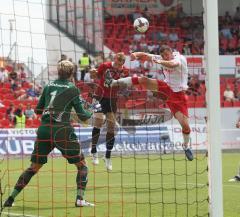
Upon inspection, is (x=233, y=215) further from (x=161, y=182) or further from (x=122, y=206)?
(x=161, y=182)

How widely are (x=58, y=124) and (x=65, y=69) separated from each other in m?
0.82

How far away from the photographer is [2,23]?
9.98 meters

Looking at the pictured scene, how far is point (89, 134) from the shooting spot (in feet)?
78.2

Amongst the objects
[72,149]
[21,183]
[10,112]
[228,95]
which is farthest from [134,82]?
[228,95]

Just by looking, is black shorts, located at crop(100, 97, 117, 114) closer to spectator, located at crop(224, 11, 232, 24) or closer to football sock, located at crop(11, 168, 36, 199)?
football sock, located at crop(11, 168, 36, 199)

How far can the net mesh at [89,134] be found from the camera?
10.1 m

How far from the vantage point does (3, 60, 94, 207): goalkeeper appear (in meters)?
10.1

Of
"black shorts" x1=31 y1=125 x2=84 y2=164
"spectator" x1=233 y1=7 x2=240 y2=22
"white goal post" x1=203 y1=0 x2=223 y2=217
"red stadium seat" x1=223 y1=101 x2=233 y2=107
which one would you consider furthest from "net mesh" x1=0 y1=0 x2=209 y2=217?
"spectator" x1=233 y1=7 x2=240 y2=22

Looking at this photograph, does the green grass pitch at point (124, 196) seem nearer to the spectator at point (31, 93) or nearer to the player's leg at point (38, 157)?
the player's leg at point (38, 157)

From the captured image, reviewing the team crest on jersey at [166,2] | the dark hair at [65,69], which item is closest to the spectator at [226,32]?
the team crest on jersey at [166,2]

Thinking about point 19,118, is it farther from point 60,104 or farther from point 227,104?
point 60,104

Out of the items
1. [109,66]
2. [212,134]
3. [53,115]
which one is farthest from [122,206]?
[109,66]

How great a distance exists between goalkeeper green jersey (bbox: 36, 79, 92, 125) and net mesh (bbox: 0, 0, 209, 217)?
0.67 m

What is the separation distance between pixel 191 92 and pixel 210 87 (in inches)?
703
